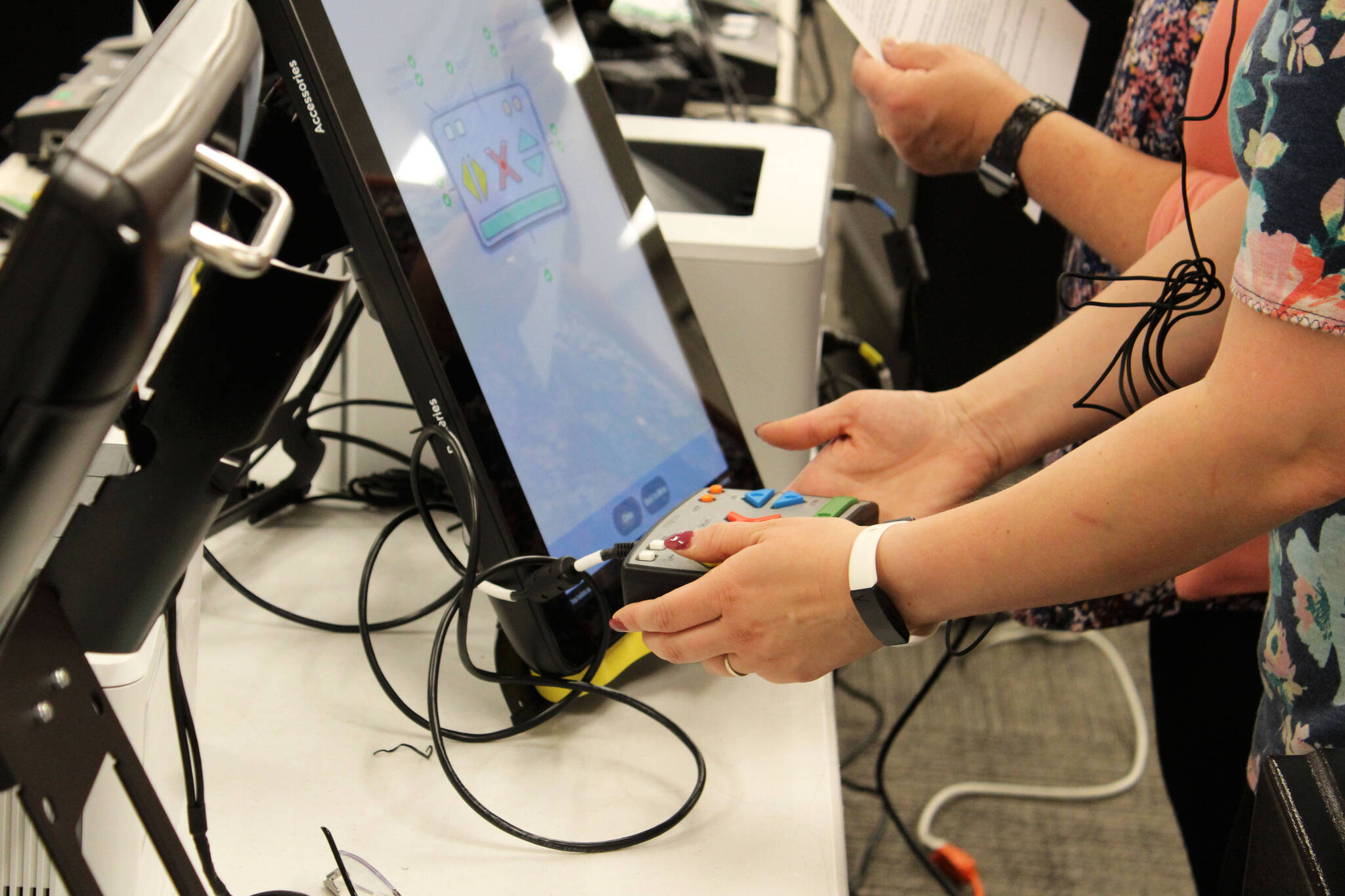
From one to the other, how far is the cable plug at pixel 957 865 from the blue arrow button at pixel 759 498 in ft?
2.88

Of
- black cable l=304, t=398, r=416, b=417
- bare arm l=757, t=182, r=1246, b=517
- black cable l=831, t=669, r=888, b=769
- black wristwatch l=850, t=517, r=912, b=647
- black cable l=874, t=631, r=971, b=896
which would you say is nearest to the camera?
black wristwatch l=850, t=517, r=912, b=647

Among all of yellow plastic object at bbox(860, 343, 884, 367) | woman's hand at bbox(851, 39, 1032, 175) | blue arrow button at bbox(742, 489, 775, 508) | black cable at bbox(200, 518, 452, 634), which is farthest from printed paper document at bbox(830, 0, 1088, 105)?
black cable at bbox(200, 518, 452, 634)

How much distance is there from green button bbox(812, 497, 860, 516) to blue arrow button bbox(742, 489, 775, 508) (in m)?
0.04

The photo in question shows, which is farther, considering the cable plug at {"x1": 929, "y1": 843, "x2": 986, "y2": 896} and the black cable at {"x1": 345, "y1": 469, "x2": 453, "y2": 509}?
the cable plug at {"x1": 929, "y1": 843, "x2": 986, "y2": 896}

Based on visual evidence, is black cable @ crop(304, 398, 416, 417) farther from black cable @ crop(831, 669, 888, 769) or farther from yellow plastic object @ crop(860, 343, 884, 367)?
black cable @ crop(831, 669, 888, 769)

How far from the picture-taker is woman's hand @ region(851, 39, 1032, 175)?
874 mm

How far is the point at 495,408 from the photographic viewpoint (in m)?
0.60

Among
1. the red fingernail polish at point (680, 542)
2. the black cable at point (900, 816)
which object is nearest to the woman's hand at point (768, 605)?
the red fingernail polish at point (680, 542)

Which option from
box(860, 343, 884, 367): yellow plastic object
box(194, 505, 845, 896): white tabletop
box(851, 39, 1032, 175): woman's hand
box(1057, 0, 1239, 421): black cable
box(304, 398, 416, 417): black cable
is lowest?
box(860, 343, 884, 367): yellow plastic object

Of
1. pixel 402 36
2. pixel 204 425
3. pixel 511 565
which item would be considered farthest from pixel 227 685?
pixel 402 36

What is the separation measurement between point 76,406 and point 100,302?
34 millimetres

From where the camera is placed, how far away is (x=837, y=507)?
595mm

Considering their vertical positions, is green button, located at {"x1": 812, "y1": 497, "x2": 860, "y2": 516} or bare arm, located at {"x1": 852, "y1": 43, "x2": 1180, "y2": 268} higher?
bare arm, located at {"x1": 852, "y1": 43, "x2": 1180, "y2": 268}

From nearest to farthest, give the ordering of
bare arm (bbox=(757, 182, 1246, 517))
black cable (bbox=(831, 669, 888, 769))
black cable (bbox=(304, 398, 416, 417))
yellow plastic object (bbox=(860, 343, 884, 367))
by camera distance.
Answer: bare arm (bbox=(757, 182, 1246, 517)), black cable (bbox=(304, 398, 416, 417)), yellow plastic object (bbox=(860, 343, 884, 367)), black cable (bbox=(831, 669, 888, 769))
